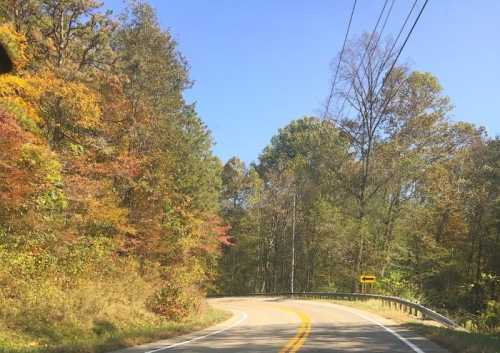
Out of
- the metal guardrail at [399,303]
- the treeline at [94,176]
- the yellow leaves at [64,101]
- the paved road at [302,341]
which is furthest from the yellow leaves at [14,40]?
the metal guardrail at [399,303]

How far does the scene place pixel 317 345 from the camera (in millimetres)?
12766

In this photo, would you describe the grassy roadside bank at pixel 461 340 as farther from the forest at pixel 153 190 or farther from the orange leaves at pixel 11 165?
the orange leaves at pixel 11 165

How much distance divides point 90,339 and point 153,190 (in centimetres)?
1400

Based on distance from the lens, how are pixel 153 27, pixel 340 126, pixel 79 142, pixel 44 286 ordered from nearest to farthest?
pixel 44 286 < pixel 79 142 < pixel 153 27 < pixel 340 126

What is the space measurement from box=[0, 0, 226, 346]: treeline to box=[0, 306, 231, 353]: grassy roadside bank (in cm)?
13

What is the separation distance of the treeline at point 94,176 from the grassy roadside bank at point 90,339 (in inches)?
5.2

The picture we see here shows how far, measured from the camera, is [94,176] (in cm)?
2236

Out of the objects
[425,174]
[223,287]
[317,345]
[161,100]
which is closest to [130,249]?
[161,100]

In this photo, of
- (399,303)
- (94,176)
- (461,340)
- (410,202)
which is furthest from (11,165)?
(410,202)

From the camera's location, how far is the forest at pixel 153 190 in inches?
624

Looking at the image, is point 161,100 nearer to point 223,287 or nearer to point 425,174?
point 425,174

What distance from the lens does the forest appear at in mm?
15844

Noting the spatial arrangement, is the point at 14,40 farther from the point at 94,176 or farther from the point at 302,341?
the point at 302,341

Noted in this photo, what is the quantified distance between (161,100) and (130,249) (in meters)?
8.66
